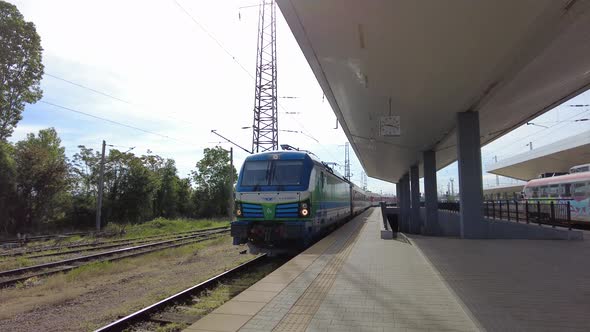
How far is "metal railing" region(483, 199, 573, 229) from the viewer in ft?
46.3

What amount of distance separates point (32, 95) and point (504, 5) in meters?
31.8

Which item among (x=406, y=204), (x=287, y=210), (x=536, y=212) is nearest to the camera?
(x=287, y=210)

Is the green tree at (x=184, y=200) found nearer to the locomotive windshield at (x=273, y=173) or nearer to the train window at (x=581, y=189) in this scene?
the locomotive windshield at (x=273, y=173)

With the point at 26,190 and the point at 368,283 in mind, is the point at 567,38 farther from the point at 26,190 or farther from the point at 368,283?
the point at 26,190

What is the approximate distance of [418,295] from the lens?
5863mm

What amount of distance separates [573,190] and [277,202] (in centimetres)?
1850

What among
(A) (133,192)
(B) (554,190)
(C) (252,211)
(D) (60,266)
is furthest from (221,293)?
(A) (133,192)

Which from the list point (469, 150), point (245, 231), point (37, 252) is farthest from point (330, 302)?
point (37, 252)

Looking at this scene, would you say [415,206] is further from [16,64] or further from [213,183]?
[16,64]

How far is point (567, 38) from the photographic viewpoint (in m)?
9.06

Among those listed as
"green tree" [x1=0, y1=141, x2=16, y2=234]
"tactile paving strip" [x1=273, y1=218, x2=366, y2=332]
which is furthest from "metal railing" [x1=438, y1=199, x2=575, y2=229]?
"green tree" [x1=0, y1=141, x2=16, y2=234]

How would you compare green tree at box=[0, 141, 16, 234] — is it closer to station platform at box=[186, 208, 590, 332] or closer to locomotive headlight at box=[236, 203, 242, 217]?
locomotive headlight at box=[236, 203, 242, 217]

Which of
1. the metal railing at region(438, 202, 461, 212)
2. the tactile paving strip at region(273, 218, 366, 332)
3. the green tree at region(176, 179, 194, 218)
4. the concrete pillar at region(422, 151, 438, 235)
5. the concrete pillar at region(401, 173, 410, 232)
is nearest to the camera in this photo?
the tactile paving strip at region(273, 218, 366, 332)

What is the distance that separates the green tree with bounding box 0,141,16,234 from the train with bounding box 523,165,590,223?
3565cm
